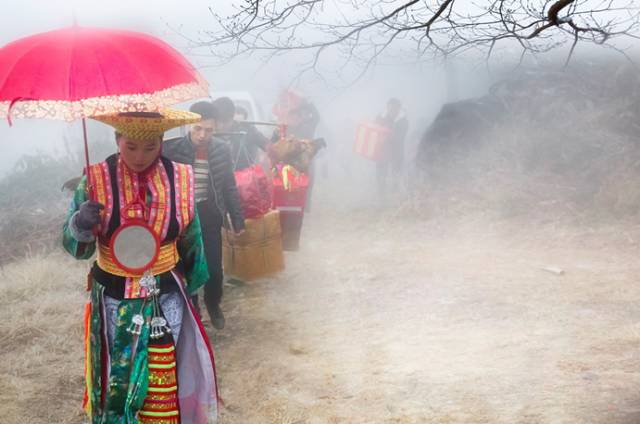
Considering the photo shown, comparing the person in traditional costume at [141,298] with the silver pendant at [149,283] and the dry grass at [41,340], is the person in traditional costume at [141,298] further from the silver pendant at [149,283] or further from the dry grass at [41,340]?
the dry grass at [41,340]

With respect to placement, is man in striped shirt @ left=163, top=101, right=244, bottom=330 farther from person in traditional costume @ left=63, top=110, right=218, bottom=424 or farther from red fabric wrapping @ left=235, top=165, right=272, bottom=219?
person in traditional costume @ left=63, top=110, right=218, bottom=424

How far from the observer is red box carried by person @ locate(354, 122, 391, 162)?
1077cm

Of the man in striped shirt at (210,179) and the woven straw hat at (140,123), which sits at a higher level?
the woven straw hat at (140,123)

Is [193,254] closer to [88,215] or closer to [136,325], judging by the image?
[136,325]

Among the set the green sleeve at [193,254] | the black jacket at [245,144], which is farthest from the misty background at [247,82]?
the green sleeve at [193,254]

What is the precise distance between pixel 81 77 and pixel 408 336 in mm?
3264

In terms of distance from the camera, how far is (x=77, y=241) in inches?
96.9

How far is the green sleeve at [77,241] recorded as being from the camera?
250 centimetres

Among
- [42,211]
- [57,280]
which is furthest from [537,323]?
[42,211]

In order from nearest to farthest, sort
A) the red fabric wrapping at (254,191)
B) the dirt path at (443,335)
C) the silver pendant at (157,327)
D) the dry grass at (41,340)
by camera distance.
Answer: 1. the silver pendant at (157,327)
2. the dirt path at (443,335)
3. the dry grass at (41,340)
4. the red fabric wrapping at (254,191)

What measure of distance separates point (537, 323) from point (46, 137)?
15.7 m

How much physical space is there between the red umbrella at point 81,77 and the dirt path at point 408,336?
2181 mm

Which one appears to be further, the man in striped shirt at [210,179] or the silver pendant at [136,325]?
the man in striped shirt at [210,179]

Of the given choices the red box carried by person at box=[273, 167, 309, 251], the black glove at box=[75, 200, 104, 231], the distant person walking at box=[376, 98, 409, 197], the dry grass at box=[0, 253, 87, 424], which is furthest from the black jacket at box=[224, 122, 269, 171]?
the distant person walking at box=[376, 98, 409, 197]
